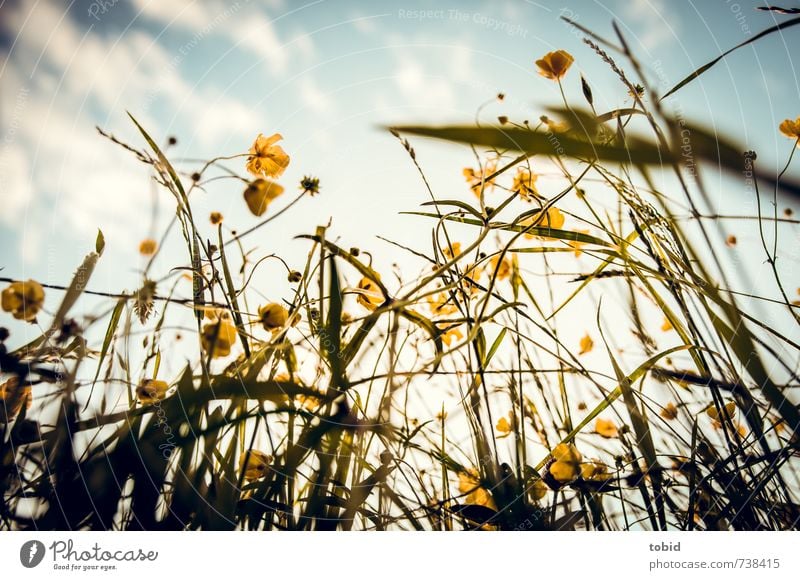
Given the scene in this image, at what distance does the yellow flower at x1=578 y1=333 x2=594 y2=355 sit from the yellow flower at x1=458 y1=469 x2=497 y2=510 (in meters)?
0.21

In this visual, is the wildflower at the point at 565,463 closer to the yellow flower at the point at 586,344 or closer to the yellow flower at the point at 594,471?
the yellow flower at the point at 594,471

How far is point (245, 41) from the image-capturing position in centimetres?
49

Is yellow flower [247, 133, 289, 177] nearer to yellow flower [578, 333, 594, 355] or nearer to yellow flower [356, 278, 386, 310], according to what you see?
yellow flower [356, 278, 386, 310]

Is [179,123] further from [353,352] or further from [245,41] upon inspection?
[353,352]

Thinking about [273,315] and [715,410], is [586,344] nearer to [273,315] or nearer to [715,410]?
[715,410]

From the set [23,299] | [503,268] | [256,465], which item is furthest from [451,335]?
[23,299]

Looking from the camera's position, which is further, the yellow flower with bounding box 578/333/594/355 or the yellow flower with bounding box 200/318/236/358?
the yellow flower with bounding box 578/333/594/355

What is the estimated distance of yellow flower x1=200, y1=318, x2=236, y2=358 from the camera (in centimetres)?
32

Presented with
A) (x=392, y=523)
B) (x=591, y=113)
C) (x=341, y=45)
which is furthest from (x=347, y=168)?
(x=392, y=523)

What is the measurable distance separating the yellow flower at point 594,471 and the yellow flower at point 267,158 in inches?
18.4

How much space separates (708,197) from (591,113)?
15cm

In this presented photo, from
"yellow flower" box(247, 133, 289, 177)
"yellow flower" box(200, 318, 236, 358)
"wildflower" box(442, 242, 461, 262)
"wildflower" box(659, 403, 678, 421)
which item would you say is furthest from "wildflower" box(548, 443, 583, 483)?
"yellow flower" box(247, 133, 289, 177)

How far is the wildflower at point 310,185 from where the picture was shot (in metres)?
0.47
